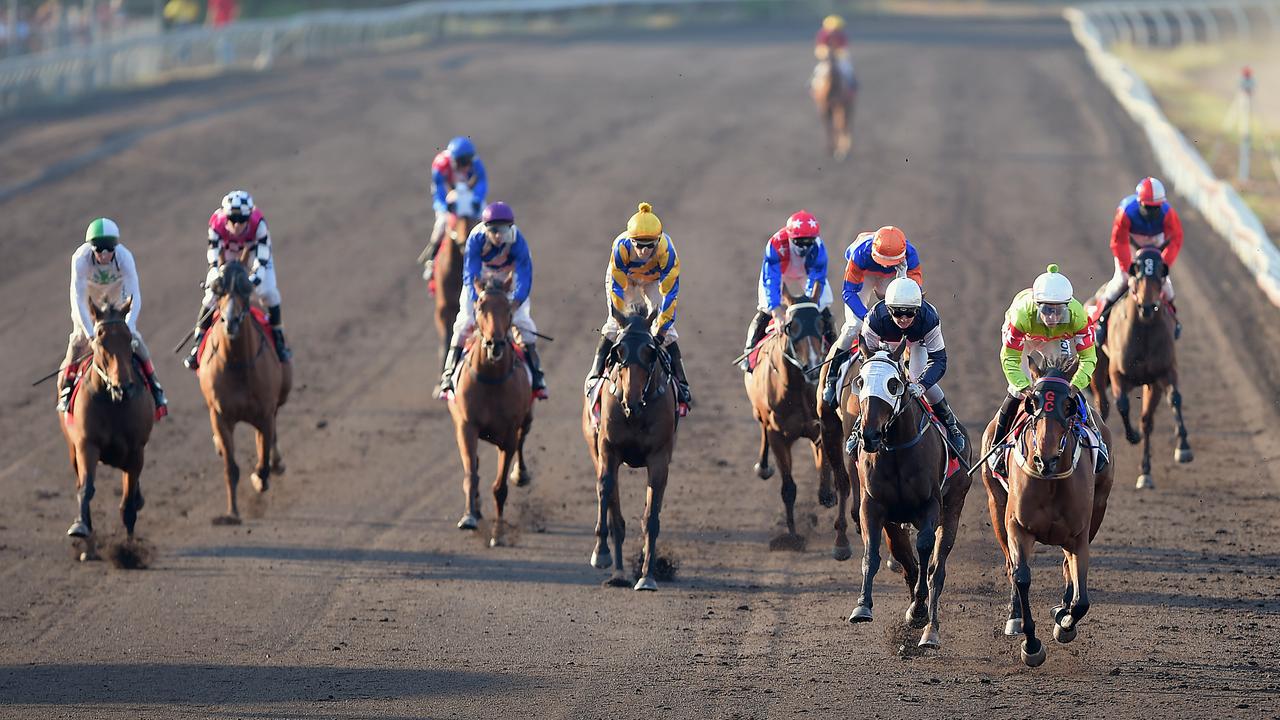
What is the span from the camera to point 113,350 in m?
13.0

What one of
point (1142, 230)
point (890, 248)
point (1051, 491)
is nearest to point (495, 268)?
point (890, 248)

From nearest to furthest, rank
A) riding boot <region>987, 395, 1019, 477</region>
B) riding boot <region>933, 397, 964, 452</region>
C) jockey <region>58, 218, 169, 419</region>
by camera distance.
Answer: riding boot <region>987, 395, 1019, 477</region>
riding boot <region>933, 397, 964, 452</region>
jockey <region>58, 218, 169, 419</region>

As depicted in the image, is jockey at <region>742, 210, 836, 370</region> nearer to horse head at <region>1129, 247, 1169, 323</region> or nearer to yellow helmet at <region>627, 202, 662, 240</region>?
yellow helmet at <region>627, 202, 662, 240</region>

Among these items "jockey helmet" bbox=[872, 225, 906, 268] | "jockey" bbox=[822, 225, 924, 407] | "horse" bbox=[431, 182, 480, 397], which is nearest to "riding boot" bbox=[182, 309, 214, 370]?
"horse" bbox=[431, 182, 480, 397]

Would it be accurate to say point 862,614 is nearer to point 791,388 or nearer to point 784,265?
point 791,388

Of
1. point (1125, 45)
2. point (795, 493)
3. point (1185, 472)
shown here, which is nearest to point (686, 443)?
point (795, 493)

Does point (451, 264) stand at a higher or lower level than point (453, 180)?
lower

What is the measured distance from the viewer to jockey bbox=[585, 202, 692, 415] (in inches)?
508

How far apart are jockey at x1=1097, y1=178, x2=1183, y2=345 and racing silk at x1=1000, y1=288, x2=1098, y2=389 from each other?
474 centimetres

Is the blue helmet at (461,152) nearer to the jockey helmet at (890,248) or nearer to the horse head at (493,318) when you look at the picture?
the horse head at (493,318)

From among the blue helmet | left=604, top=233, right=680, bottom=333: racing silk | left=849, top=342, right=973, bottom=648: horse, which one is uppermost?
the blue helmet

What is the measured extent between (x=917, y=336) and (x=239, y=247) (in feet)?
22.1

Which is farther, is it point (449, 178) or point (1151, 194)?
point (449, 178)

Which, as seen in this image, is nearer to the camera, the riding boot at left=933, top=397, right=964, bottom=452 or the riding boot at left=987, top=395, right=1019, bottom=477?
the riding boot at left=987, top=395, right=1019, bottom=477
